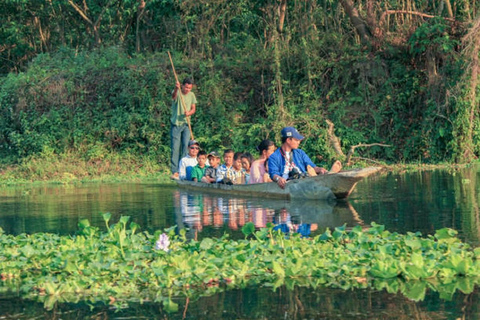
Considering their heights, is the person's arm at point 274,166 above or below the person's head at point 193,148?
below

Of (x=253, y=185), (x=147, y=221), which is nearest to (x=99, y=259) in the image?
(x=147, y=221)

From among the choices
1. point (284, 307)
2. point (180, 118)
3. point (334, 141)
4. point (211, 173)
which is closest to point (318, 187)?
point (211, 173)

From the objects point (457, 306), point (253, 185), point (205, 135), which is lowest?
point (457, 306)

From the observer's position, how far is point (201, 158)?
735 inches

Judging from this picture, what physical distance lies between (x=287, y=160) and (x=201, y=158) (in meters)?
3.89

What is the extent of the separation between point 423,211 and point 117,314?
6966 millimetres

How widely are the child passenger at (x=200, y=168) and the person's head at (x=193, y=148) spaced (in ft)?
0.60

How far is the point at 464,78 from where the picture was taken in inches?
880

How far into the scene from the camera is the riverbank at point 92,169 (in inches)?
867

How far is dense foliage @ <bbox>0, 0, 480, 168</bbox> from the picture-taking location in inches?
914

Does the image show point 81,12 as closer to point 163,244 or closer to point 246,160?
point 246,160

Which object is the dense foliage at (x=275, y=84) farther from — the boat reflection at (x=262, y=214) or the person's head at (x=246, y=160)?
the boat reflection at (x=262, y=214)

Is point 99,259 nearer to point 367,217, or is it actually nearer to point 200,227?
point 200,227

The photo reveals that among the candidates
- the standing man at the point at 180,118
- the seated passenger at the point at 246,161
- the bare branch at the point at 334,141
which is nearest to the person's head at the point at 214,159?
the seated passenger at the point at 246,161
